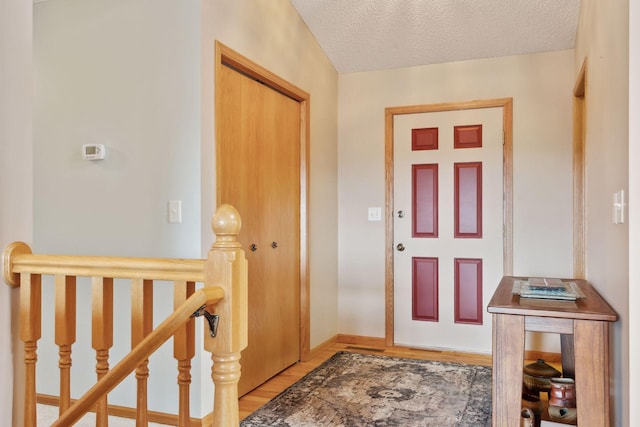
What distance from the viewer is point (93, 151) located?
2.74m

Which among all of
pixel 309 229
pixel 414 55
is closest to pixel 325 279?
pixel 309 229

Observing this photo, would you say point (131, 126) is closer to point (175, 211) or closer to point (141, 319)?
point (175, 211)

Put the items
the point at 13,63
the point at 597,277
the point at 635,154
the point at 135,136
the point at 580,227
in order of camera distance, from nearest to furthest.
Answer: the point at 635,154, the point at 13,63, the point at 597,277, the point at 135,136, the point at 580,227

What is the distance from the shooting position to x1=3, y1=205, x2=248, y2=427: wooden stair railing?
125cm

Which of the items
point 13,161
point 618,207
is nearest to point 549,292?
point 618,207

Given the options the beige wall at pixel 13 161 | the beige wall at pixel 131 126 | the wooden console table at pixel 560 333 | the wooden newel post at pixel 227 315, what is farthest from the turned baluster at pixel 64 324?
the wooden console table at pixel 560 333

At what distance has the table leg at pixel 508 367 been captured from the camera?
6.17ft

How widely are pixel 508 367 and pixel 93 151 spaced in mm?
2309

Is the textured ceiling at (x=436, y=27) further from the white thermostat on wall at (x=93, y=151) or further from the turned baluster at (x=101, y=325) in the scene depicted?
the turned baluster at (x=101, y=325)

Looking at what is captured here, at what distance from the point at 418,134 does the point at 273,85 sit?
1353 millimetres

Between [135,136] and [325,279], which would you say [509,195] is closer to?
[325,279]

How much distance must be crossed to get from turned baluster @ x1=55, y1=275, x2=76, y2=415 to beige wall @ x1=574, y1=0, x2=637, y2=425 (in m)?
1.70

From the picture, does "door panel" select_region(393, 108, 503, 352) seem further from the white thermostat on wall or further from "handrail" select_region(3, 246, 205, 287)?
"handrail" select_region(3, 246, 205, 287)

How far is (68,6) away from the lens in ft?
9.27
